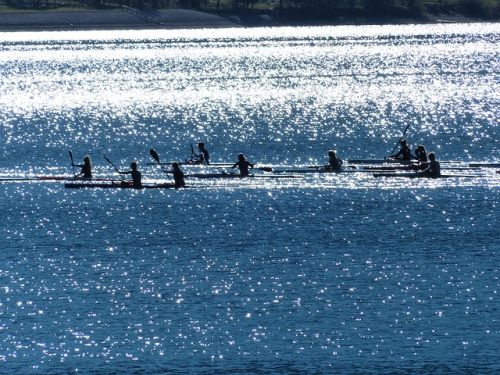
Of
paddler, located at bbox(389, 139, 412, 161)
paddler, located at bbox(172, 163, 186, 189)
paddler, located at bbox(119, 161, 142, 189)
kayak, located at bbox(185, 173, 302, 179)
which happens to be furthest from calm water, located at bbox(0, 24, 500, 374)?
paddler, located at bbox(389, 139, 412, 161)

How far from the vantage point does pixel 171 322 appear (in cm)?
4062

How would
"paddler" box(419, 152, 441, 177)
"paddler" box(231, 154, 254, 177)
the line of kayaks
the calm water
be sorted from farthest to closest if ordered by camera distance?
"paddler" box(231, 154, 254, 177) → the line of kayaks → "paddler" box(419, 152, 441, 177) → the calm water

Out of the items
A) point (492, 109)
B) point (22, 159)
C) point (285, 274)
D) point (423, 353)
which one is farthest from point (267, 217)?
point (492, 109)

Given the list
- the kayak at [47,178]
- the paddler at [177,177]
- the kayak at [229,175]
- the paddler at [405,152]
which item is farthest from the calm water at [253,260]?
the paddler at [405,152]

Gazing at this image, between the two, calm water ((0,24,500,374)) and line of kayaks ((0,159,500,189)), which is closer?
calm water ((0,24,500,374))

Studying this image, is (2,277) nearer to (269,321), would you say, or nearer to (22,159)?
(269,321)

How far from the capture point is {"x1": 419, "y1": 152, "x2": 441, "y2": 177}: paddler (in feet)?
210

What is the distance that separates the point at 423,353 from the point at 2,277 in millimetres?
15868

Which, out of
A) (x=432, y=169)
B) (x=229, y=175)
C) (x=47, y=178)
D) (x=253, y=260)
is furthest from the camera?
(x=47, y=178)

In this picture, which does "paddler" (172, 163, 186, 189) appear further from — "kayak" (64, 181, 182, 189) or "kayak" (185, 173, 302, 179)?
"kayak" (185, 173, 302, 179)

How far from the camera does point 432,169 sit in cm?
6431

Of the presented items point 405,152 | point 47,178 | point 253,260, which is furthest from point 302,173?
point 253,260

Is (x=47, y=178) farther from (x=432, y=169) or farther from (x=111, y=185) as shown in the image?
(x=432, y=169)

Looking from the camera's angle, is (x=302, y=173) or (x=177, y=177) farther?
(x=302, y=173)
